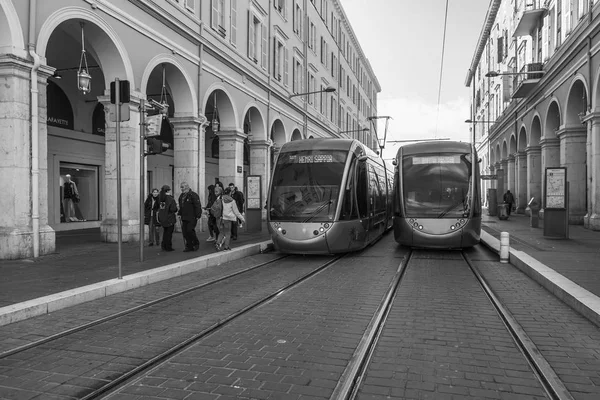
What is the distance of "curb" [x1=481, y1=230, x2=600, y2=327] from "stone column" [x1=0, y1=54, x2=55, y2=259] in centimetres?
975

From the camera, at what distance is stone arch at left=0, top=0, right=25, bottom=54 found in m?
9.68

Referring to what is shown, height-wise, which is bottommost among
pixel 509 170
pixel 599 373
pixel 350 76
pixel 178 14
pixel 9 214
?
pixel 599 373

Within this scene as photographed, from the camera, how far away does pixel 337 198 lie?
11070mm

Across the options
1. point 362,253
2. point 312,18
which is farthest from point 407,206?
point 312,18

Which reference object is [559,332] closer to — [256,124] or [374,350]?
[374,350]

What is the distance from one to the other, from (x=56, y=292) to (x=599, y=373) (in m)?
6.40

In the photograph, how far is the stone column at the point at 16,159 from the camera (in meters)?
9.81

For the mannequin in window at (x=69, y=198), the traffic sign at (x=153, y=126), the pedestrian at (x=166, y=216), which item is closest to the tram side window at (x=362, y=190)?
the pedestrian at (x=166, y=216)

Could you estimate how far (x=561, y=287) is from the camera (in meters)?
6.89

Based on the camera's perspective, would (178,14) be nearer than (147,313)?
No

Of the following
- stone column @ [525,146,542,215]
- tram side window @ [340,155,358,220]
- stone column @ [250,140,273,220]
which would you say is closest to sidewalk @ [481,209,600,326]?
tram side window @ [340,155,358,220]

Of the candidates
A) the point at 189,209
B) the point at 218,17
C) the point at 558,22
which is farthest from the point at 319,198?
the point at 558,22

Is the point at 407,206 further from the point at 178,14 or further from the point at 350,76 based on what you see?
the point at 350,76

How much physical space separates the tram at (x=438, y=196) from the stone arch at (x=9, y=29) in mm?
9114
